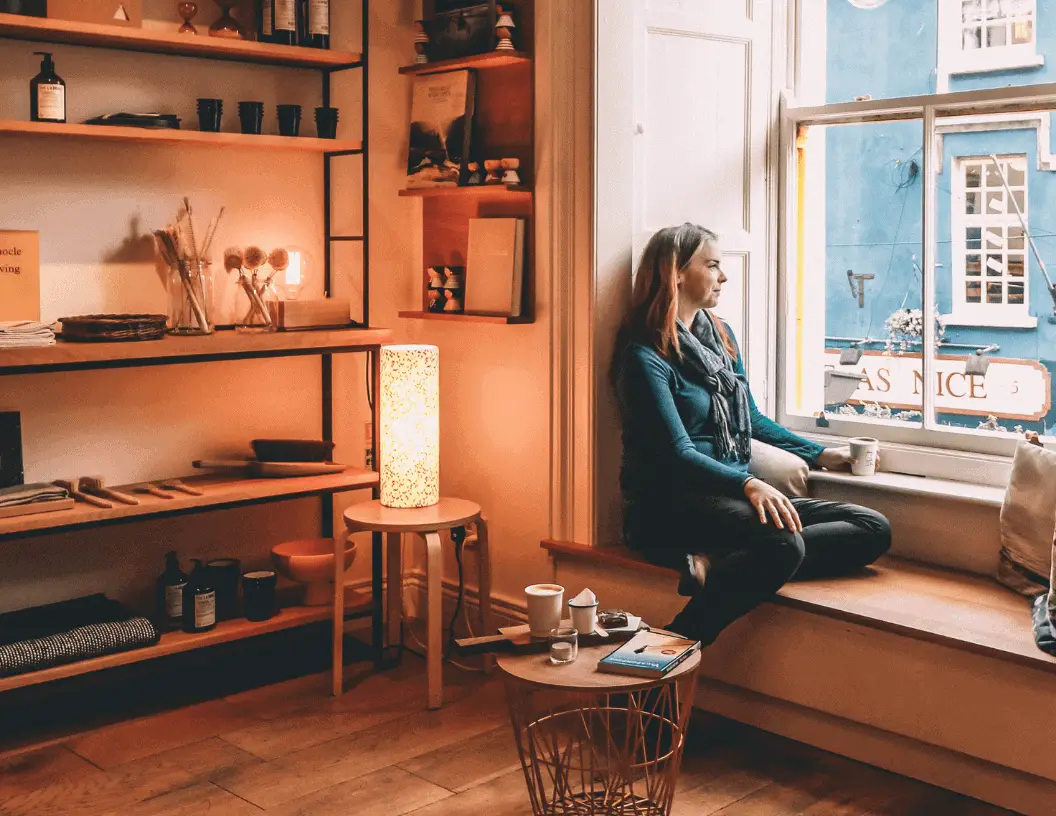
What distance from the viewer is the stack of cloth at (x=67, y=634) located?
3205 mm

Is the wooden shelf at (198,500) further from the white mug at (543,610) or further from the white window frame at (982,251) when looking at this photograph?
the white window frame at (982,251)

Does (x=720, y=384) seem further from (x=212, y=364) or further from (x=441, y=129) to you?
(x=212, y=364)

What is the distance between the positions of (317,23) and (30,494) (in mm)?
1607

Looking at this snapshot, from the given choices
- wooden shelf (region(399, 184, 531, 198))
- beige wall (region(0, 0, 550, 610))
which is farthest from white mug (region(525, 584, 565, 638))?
wooden shelf (region(399, 184, 531, 198))

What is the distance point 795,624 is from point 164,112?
2350 millimetres

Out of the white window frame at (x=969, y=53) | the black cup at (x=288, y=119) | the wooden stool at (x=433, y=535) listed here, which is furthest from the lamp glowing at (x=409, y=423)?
the white window frame at (x=969, y=53)

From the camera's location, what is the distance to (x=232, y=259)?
3744 millimetres

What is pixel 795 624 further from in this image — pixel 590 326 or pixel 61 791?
pixel 61 791

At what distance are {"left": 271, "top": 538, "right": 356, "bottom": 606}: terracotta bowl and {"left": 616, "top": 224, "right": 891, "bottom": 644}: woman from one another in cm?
93

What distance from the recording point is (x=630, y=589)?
12.0ft

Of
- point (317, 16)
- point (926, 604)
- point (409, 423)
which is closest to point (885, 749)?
point (926, 604)

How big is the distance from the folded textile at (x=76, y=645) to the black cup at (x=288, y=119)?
151 cm

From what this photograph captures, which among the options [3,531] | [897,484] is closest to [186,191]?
[3,531]

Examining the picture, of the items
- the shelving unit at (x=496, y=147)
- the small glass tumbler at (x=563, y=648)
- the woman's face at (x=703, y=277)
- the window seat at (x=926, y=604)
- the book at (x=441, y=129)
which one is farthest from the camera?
the book at (x=441, y=129)
